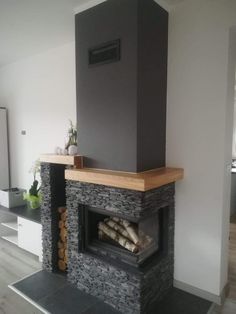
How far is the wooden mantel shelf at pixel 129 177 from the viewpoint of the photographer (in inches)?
66.8

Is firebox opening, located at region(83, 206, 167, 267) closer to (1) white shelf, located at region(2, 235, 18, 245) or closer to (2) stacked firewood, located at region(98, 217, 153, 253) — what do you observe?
(2) stacked firewood, located at region(98, 217, 153, 253)

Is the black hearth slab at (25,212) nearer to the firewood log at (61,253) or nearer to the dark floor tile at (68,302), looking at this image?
the firewood log at (61,253)

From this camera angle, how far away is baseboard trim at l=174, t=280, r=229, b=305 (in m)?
2.02

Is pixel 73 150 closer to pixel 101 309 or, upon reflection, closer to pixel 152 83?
pixel 152 83

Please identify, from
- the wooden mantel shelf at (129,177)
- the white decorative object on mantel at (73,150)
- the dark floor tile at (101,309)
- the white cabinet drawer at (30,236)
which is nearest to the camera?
the wooden mantel shelf at (129,177)

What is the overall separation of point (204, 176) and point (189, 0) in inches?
59.8

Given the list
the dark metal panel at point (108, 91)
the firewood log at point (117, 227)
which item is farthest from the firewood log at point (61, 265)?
the dark metal panel at point (108, 91)

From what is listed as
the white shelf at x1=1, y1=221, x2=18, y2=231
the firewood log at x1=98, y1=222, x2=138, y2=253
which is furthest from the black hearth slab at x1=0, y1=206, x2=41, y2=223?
the firewood log at x1=98, y1=222, x2=138, y2=253

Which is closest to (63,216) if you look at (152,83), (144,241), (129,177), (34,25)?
(144,241)

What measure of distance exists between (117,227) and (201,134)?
1110 millimetres

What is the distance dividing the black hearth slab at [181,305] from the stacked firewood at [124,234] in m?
0.50

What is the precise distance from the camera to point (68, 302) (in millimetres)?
2037

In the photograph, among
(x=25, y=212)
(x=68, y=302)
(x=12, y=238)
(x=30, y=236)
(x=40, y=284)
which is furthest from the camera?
(x=12, y=238)

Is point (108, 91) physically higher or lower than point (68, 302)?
higher
